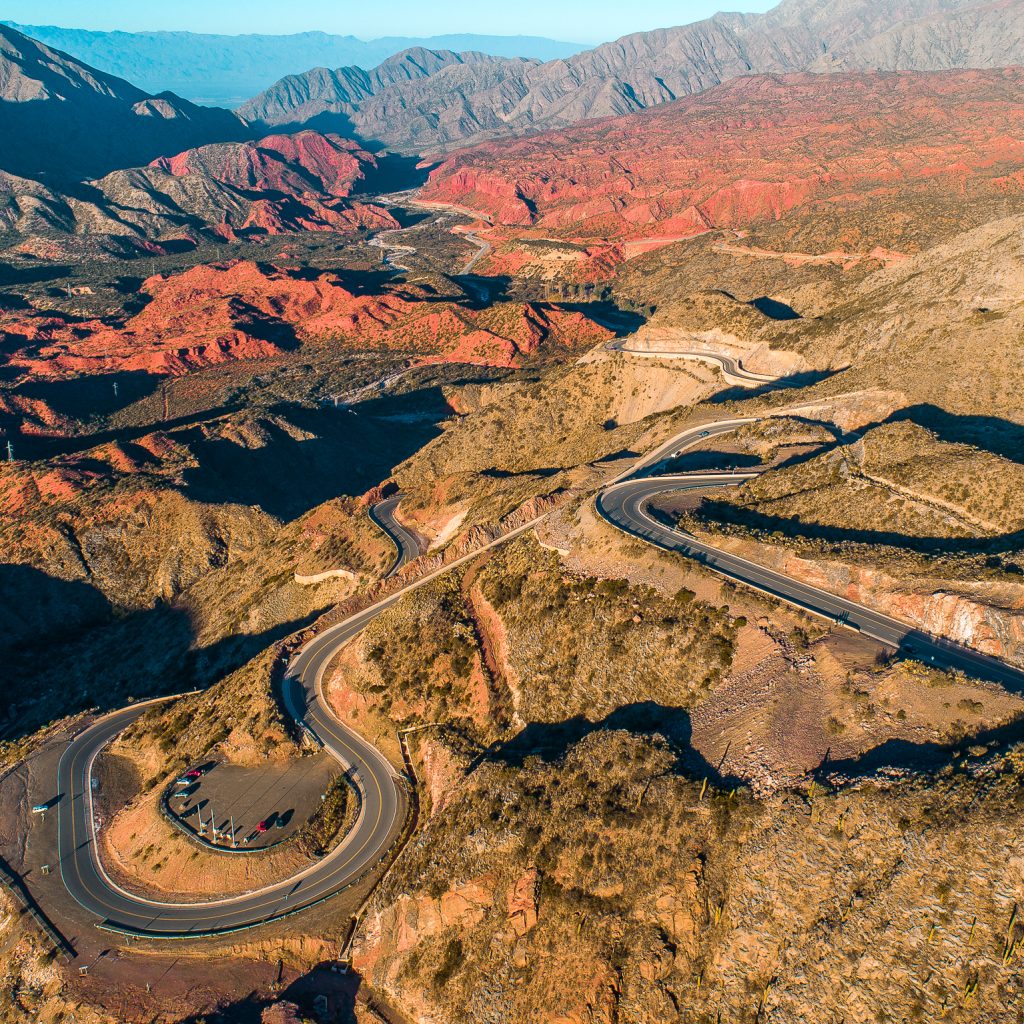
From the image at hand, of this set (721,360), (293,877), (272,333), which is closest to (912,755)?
(293,877)

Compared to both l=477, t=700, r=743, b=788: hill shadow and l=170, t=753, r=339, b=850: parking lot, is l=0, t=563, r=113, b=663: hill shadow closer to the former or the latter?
l=170, t=753, r=339, b=850: parking lot

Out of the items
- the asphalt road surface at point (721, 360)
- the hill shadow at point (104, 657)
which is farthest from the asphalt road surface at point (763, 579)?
the asphalt road surface at point (721, 360)

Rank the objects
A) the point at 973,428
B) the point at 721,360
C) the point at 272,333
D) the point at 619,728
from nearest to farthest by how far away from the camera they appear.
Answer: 1. the point at 619,728
2. the point at 973,428
3. the point at 721,360
4. the point at 272,333

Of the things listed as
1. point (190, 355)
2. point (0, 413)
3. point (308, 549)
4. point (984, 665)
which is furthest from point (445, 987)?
point (190, 355)

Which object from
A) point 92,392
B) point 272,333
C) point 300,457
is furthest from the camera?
point 272,333

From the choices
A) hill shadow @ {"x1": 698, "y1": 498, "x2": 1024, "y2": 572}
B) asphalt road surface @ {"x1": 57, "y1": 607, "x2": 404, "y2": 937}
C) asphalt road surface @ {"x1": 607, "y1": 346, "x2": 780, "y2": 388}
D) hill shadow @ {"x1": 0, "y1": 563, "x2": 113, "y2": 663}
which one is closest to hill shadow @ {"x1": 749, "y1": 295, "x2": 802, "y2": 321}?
asphalt road surface @ {"x1": 607, "y1": 346, "x2": 780, "y2": 388}

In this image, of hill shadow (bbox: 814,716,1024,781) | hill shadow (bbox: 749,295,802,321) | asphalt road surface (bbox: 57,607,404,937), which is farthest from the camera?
hill shadow (bbox: 749,295,802,321)

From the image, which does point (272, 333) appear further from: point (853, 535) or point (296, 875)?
point (296, 875)

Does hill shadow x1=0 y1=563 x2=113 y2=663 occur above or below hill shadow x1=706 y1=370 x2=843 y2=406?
below

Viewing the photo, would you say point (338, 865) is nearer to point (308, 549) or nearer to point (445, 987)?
point (445, 987)

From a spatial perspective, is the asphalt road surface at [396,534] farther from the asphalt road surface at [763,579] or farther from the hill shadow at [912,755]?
the hill shadow at [912,755]
